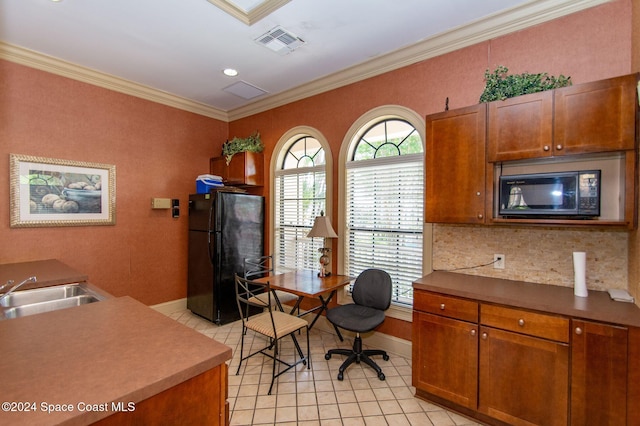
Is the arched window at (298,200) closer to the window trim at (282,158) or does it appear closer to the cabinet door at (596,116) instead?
the window trim at (282,158)

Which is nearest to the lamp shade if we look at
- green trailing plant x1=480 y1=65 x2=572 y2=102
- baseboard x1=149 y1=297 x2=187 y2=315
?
green trailing plant x1=480 y1=65 x2=572 y2=102

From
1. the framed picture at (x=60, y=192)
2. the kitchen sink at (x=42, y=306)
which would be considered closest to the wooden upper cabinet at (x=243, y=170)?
the framed picture at (x=60, y=192)

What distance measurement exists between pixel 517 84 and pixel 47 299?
3763 mm

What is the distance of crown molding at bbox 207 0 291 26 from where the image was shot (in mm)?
2314

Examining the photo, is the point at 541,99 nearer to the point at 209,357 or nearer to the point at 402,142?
the point at 402,142

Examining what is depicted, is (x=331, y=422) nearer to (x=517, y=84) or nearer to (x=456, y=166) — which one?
(x=456, y=166)

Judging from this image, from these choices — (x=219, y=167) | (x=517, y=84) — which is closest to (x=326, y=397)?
(x=517, y=84)

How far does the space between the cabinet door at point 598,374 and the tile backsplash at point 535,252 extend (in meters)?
0.60

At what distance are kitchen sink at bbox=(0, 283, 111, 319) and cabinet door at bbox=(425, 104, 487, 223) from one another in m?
2.51

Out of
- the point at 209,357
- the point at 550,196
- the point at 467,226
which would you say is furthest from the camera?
the point at 467,226

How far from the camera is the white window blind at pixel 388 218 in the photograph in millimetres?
2947

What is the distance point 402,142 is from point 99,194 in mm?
3525

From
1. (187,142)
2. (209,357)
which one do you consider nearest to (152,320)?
(209,357)

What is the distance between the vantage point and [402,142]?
3.11 meters
